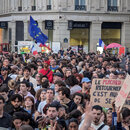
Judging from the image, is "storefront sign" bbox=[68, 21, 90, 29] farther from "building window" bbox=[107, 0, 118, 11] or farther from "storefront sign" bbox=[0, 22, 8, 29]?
"storefront sign" bbox=[0, 22, 8, 29]

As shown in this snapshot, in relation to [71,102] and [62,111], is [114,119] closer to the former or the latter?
[62,111]

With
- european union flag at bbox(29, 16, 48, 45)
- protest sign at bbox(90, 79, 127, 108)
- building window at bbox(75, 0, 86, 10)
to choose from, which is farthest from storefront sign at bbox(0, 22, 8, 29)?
protest sign at bbox(90, 79, 127, 108)

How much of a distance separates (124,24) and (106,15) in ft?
6.61

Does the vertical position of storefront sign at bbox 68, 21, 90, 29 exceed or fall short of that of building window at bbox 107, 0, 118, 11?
it falls short

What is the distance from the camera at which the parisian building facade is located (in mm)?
44781

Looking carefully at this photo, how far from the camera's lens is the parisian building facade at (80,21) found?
147ft

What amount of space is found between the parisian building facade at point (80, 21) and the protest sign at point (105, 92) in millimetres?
34969

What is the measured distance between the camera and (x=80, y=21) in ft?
151

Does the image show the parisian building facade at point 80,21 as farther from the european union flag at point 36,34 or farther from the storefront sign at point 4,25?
the european union flag at point 36,34

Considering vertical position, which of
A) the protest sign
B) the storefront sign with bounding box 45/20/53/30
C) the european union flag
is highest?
the storefront sign with bounding box 45/20/53/30

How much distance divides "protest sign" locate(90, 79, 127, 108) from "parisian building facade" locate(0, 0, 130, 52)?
34969 millimetres

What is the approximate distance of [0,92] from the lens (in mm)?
10648

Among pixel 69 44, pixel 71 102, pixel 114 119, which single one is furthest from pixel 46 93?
pixel 69 44

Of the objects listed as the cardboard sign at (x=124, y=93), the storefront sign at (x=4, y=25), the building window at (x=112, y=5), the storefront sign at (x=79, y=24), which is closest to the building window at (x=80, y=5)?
the storefront sign at (x=79, y=24)
